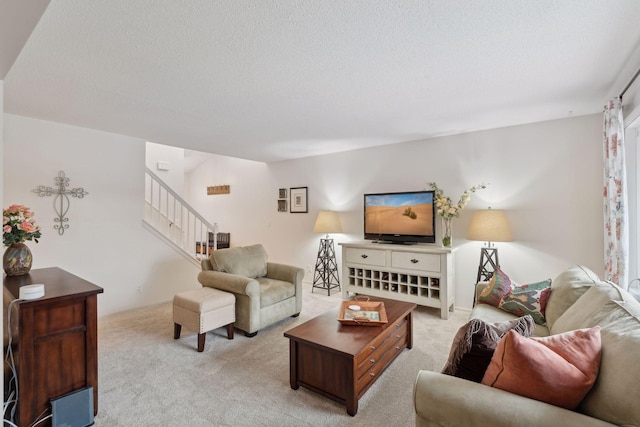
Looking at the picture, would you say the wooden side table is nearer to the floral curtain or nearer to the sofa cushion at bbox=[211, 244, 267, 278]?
the sofa cushion at bbox=[211, 244, 267, 278]

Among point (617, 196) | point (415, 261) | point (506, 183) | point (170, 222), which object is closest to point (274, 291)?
point (415, 261)

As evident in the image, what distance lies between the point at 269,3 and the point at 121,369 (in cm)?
286

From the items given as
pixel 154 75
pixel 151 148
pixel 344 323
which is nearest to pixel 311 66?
pixel 154 75

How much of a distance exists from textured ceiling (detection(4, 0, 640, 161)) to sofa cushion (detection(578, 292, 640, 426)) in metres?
1.54

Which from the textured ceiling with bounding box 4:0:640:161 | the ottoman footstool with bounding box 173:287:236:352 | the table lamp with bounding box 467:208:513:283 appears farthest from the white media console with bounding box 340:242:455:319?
the ottoman footstool with bounding box 173:287:236:352

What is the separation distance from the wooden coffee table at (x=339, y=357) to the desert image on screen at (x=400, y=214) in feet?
6.12

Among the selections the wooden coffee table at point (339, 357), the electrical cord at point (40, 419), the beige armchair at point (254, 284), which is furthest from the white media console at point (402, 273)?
the electrical cord at point (40, 419)

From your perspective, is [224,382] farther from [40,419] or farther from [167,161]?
[167,161]

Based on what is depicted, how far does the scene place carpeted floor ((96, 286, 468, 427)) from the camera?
1.87 metres

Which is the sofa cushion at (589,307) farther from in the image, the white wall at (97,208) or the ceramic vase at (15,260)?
the white wall at (97,208)

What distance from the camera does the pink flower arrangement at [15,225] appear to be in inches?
83.6

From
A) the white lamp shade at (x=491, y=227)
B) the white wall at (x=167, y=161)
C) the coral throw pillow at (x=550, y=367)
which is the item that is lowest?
the coral throw pillow at (x=550, y=367)

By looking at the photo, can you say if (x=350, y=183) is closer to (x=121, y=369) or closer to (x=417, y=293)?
(x=417, y=293)

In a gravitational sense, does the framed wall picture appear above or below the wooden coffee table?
above
